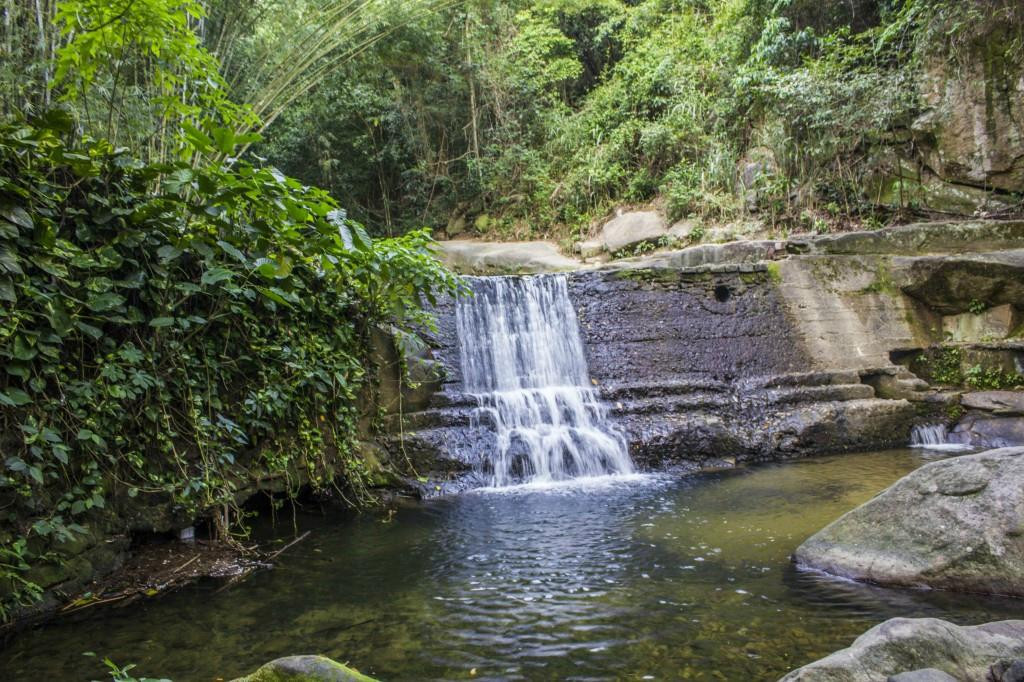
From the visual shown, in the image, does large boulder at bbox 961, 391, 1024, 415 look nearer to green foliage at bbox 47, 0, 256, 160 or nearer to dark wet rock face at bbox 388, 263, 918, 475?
dark wet rock face at bbox 388, 263, 918, 475

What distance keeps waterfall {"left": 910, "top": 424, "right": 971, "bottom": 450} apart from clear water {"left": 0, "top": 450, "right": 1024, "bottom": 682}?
2.80m

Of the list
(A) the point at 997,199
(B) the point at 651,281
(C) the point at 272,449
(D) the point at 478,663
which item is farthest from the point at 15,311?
(A) the point at 997,199

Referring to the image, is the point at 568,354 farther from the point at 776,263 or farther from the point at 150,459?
the point at 150,459

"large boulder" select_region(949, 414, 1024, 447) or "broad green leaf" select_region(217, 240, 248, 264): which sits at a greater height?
"broad green leaf" select_region(217, 240, 248, 264)

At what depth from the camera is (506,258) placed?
11648 mm

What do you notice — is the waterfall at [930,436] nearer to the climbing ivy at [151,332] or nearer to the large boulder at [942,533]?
the large boulder at [942,533]

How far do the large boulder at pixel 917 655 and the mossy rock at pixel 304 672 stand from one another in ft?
4.15

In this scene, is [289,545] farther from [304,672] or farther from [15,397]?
[304,672]

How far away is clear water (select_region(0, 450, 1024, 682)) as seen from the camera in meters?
2.29

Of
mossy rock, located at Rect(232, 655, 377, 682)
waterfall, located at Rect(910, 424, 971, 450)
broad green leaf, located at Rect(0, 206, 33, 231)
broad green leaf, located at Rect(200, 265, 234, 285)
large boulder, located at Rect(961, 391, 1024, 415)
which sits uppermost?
broad green leaf, located at Rect(0, 206, 33, 231)

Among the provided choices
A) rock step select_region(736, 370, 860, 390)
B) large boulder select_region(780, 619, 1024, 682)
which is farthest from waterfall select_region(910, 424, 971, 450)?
large boulder select_region(780, 619, 1024, 682)

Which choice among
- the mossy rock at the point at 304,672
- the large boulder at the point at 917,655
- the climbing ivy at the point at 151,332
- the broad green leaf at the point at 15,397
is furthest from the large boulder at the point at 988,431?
the broad green leaf at the point at 15,397

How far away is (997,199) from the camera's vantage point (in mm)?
8344

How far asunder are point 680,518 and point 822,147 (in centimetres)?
764
